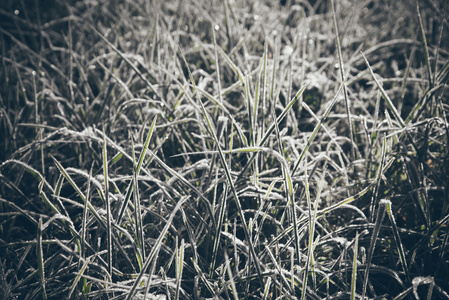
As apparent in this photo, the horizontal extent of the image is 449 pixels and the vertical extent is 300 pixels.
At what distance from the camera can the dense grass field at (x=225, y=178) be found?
0.61m

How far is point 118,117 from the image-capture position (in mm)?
975

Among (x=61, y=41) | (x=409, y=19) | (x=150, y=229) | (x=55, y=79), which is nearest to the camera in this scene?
(x=150, y=229)

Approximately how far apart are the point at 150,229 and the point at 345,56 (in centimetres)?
94

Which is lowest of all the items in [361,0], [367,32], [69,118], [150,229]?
[150,229]

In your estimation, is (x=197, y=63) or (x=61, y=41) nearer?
(x=197, y=63)

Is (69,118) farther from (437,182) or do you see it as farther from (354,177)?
(437,182)

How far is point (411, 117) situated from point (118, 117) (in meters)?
0.78

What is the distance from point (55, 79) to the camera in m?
1.18

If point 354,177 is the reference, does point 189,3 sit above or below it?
above

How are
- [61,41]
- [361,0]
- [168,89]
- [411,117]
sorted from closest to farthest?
[411,117] < [168,89] < [61,41] < [361,0]

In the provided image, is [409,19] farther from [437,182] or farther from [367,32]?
[437,182]

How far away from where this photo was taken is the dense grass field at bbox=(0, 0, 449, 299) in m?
0.61

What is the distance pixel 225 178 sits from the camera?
2.28 ft

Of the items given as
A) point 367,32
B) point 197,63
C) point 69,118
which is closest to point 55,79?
point 69,118
